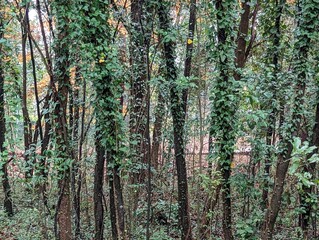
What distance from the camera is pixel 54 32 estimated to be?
16.5 feet

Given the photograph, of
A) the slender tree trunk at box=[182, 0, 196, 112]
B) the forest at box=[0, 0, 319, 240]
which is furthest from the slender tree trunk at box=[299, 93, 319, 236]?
the slender tree trunk at box=[182, 0, 196, 112]

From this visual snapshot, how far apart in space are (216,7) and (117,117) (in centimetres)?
221

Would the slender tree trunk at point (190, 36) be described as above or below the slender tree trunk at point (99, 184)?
above

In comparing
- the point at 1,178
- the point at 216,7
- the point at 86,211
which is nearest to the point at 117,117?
the point at 216,7

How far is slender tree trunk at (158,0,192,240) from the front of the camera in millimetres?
5207

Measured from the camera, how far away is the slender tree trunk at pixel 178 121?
17.1 feet

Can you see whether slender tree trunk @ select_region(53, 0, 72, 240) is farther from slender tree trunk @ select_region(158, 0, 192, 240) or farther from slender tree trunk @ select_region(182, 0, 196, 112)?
slender tree trunk @ select_region(182, 0, 196, 112)

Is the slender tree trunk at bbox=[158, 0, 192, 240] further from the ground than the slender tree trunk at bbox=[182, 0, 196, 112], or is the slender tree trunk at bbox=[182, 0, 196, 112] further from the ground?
the slender tree trunk at bbox=[182, 0, 196, 112]

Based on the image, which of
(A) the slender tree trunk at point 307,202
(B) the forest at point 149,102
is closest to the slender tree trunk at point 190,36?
(B) the forest at point 149,102

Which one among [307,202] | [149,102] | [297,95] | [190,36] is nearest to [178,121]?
[149,102]

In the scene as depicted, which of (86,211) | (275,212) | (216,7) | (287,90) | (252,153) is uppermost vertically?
(216,7)

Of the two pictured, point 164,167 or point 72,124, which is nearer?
point 72,124

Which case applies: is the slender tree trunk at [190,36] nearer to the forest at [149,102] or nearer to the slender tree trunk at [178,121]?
the forest at [149,102]

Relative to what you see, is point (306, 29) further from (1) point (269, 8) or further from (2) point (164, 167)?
(2) point (164, 167)
